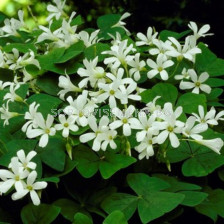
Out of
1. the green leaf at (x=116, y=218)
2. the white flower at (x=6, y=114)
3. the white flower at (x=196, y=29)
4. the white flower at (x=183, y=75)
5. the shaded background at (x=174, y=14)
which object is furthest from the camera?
the shaded background at (x=174, y=14)

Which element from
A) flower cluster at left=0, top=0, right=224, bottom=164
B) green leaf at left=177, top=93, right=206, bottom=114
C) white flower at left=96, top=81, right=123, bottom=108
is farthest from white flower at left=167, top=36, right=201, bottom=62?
white flower at left=96, top=81, right=123, bottom=108

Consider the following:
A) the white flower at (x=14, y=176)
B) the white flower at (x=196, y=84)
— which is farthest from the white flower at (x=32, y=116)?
the white flower at (x=196, y=84)

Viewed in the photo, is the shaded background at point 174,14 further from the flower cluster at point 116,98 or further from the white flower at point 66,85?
the white flower at point 66,85

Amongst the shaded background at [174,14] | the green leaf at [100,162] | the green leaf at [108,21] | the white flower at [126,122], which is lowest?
the shaded background at [174,14]

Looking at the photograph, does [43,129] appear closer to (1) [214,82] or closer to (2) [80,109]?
(2) [80,109]

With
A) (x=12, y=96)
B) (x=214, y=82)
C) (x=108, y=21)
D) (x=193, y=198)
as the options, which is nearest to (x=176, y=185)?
(x=193, y=198)

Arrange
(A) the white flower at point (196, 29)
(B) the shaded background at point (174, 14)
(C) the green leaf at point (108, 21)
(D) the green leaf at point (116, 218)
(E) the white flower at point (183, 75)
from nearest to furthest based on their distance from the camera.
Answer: (D) the green leaf at point (116, 218), (E) the white flower at point (183, 75), (A) the white flower at point (196, 29), (C) the green leaf at point (108, 21), (B) the shaded background at point (174, 14)
